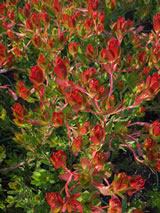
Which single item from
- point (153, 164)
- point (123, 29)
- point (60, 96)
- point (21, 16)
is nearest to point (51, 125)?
point (60, 96)

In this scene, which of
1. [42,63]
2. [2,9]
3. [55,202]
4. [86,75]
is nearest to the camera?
[55,202]

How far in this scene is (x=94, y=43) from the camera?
1.55 meters

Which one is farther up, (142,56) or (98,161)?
(142,56)

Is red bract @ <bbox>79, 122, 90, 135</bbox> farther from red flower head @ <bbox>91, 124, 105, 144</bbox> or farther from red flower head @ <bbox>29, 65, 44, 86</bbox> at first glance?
red flower head @ <bbox>29, 65, 44, 86</bbox>

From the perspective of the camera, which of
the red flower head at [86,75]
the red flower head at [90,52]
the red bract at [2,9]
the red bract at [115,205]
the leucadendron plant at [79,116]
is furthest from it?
the red bract at [2,9]

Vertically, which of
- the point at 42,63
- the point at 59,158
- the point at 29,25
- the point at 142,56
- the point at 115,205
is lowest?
the point at 115,205

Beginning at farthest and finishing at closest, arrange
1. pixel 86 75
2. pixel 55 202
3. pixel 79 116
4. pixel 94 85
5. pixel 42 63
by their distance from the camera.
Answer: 1. pixel 79 116
2. pixel 42 63
3. pixel 86 75
4. pixel 94 85
5. pixel 55 202

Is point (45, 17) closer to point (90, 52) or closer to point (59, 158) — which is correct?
point (90, 52)

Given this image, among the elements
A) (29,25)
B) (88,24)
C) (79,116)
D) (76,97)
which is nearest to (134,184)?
(76,97)

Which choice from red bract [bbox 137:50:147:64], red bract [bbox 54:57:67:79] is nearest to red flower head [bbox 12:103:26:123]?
red bract [bbox 54:57:67:79]

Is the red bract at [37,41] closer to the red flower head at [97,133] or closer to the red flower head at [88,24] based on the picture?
the red flower head at [88,24]

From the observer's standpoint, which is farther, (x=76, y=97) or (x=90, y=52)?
(x=90, y=52)

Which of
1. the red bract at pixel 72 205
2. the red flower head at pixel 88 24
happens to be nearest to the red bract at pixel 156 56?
the red flower head at pixel 88 24

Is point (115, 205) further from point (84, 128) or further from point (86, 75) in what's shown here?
point (86, 75)
